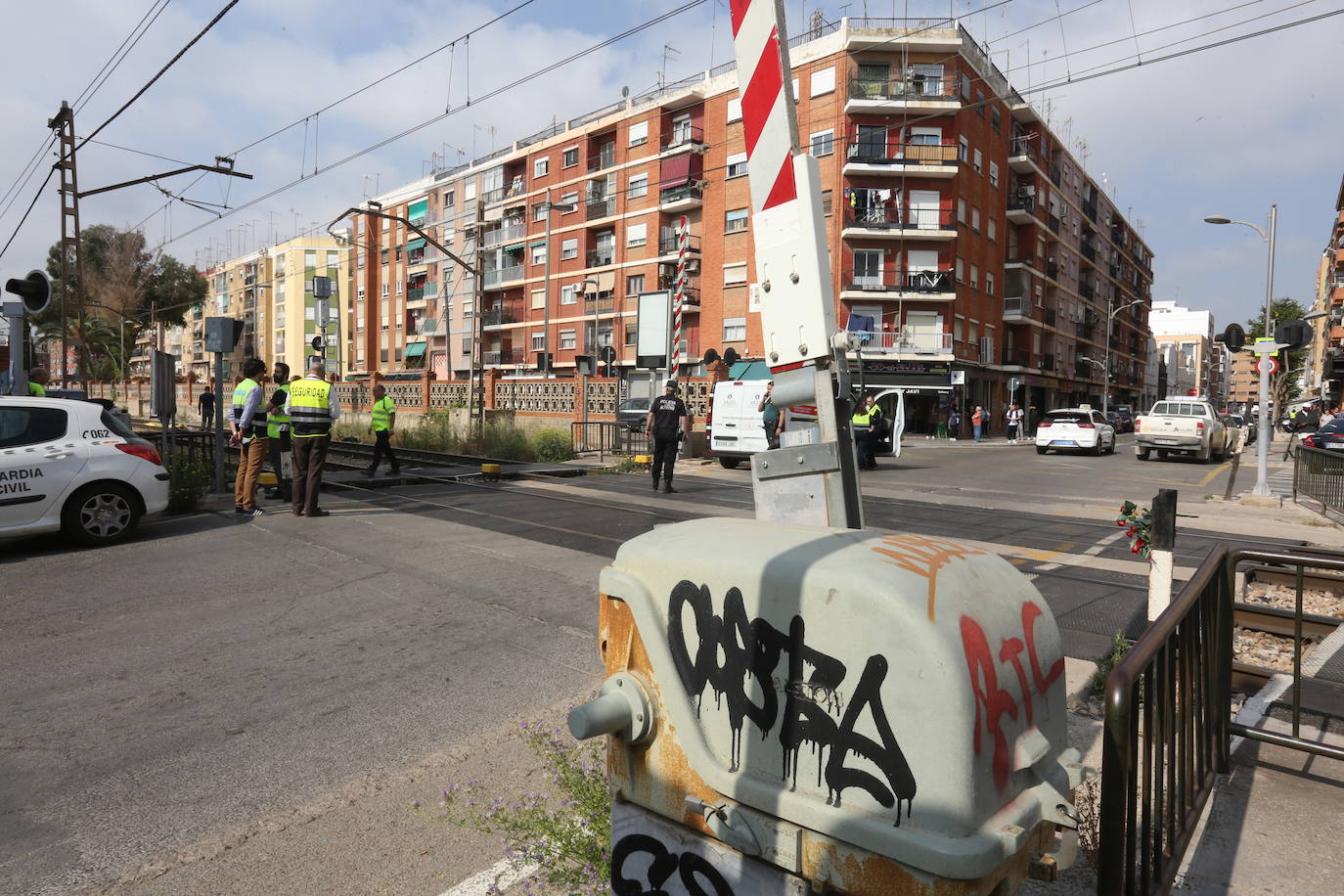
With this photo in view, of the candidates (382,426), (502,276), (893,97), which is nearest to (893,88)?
(893,97)

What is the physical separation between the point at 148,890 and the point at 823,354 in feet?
8.66

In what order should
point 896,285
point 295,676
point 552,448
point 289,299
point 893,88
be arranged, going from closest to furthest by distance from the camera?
point 295,676 < point 552,448 < point 893,88 < point 896,285 < point 289,299

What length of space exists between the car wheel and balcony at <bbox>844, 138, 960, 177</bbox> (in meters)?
34.9

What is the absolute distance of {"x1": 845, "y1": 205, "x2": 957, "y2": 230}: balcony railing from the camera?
38281mm

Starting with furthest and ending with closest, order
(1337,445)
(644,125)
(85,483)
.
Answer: (644,125), (1337,445), (85,483)

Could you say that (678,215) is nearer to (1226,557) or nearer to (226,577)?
(226,577)

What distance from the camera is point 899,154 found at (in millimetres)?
38094

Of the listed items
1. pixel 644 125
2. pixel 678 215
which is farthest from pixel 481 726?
pixel 644 125

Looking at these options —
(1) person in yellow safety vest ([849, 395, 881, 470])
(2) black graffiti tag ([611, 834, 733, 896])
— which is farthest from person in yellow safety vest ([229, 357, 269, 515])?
(1) person in yellow safety vest ([849, 395, 881, 470])

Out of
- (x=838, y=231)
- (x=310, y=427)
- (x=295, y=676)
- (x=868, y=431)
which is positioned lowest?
(x=295, y=676)

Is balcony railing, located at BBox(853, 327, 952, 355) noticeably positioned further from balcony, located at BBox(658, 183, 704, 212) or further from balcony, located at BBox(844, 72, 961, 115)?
balcony, located at BBox(658, 183, 704, 212)

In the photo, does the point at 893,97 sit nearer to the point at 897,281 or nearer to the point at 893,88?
the point at 893,88

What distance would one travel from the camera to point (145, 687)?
168 inches

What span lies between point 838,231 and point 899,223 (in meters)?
2.91
